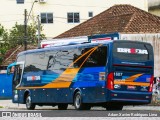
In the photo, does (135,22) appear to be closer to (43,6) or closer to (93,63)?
(93,63)

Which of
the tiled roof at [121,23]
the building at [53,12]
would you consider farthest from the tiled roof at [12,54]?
the tiled roof at [121,23]

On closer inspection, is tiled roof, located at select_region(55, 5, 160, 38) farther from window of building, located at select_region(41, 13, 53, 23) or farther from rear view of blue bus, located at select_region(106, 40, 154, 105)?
window of building, located at select_region(41, 13, 53, 23)

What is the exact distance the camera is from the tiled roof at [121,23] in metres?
48.4

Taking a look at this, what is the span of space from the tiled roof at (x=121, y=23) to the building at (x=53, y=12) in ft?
76.7

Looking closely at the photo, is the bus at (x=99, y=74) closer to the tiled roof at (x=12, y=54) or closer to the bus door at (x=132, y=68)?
the bus door at (x=132, y=68)

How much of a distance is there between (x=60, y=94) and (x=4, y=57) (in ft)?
139

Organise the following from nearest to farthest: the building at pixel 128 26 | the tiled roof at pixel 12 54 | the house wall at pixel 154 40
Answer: the house wall at pixel 154 40 → the building at pixel 128 26 → the tiled roof at pixel 12 54

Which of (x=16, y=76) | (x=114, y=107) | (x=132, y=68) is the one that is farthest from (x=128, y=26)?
(x=132, y=68)

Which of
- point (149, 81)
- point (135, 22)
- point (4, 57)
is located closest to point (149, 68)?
point (149, 81)

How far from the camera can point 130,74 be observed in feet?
96.9

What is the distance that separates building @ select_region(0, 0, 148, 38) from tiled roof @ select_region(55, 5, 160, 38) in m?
23.4

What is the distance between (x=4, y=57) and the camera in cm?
7425

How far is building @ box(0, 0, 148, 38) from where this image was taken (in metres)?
79.3

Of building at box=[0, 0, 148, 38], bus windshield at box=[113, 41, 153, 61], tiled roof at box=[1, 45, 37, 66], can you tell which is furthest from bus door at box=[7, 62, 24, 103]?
building at box=[0, 0, 148, 38]
